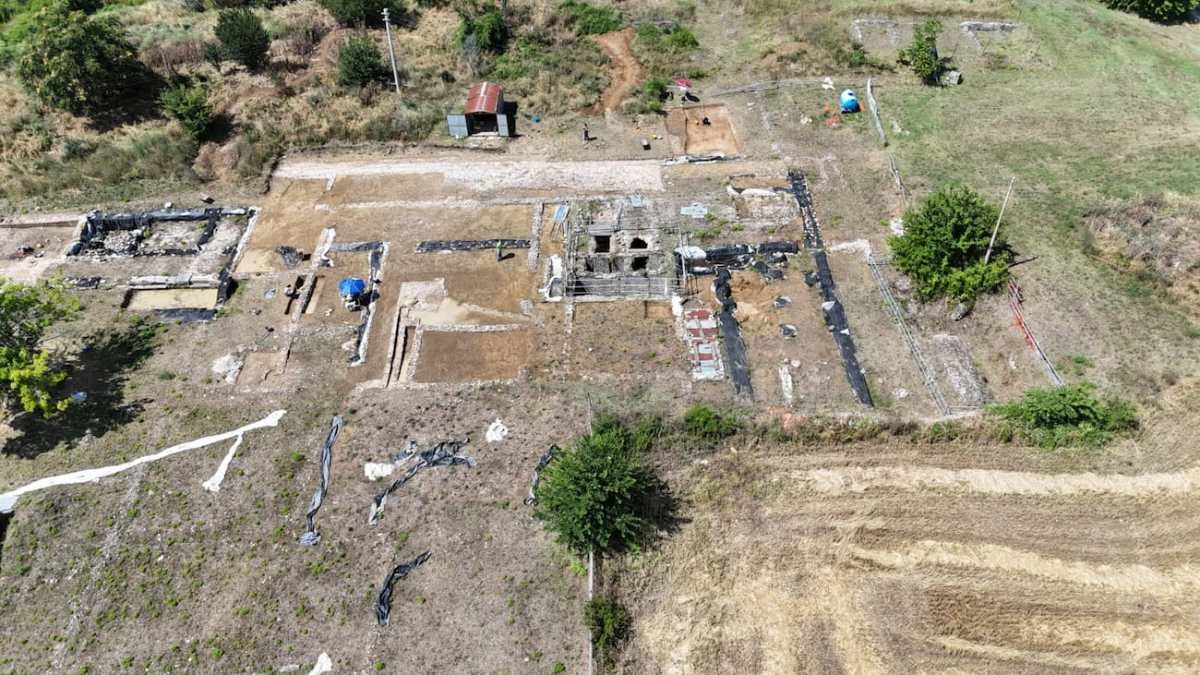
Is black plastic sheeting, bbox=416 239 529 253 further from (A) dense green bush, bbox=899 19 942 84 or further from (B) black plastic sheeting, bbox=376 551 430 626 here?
(A) dense green bush, bbox=899 19 942 84

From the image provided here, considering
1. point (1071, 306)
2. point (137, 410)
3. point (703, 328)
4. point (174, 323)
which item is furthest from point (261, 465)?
point (1071, 306)

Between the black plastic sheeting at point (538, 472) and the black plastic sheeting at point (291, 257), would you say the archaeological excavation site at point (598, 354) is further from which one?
the black plastic sheeting at point (291, 257)

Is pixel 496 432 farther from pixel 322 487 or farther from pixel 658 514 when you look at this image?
pixel 658 514

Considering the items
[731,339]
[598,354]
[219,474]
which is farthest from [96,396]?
[731,339]

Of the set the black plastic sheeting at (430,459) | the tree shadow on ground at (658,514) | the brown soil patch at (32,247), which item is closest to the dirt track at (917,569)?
the tree shadow on ground at (658,514)

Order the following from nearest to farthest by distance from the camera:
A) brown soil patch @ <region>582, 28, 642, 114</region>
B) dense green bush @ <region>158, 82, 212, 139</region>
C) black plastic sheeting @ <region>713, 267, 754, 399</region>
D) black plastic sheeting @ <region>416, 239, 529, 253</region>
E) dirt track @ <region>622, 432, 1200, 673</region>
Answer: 1. dirt track @ <region>622, 432, 1200, 673</region>
2. black plastic sheeting @ <region>713, 267, 754, 399</region>
3. black plastic sheeting @ <region>416, 239, 529, 253</region>
4. dense green bush @ <region>158, 82, 212, 139</region>
5. brown soil patch @ <region>582, 28, 642, 114</region>

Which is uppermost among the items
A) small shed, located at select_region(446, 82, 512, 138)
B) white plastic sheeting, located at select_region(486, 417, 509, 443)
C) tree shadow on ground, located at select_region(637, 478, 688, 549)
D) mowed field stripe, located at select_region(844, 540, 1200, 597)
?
small shed, located at select_region(446, 82, 512, 138)

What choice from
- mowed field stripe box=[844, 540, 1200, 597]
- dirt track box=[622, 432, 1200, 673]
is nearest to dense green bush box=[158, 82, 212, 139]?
dirt track box=[622, 432, 1200, 673]

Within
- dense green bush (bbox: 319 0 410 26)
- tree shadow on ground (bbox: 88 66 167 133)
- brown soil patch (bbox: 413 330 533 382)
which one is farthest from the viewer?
dense green bush (bbox: 319 0 410 26)
